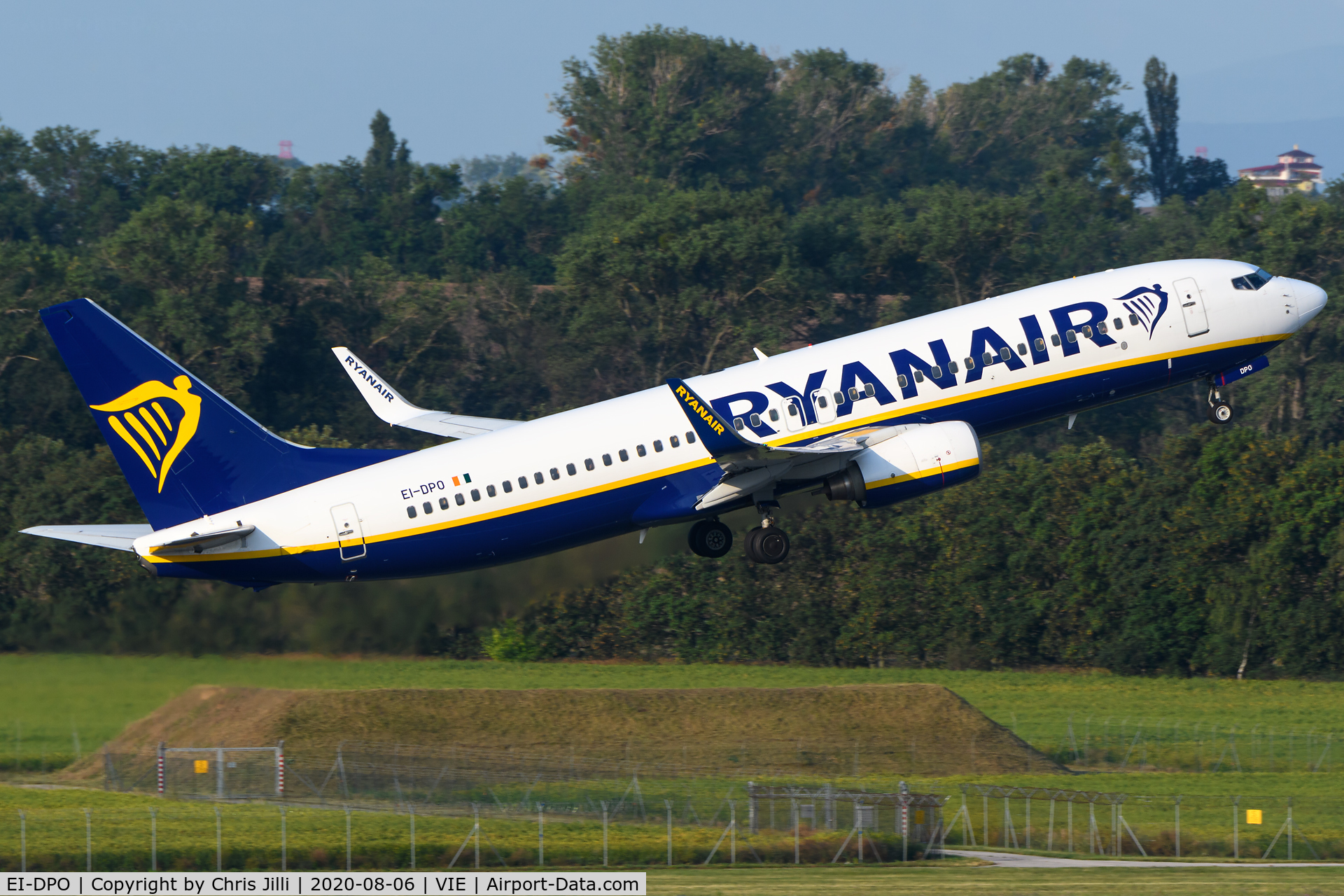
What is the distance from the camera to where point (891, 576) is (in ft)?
284

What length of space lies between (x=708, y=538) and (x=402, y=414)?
1033 cm

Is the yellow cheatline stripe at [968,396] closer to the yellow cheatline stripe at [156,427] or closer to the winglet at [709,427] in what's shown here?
the winglet at [709,427]

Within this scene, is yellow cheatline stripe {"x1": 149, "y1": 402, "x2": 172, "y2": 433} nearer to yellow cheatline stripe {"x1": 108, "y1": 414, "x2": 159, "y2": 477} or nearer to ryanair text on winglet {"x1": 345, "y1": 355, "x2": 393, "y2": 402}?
yellow cheatline stripe {"x1": 108, "y1": 414, "x2": 159, "y2": 477}

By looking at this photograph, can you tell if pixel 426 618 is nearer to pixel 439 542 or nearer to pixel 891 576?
pixel 439 542

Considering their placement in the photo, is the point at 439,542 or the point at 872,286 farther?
the point at 872,286

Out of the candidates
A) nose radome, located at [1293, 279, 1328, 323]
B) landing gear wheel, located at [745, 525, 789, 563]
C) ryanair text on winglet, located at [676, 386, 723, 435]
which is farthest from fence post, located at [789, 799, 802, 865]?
nose radome, located at [1293, 279, 1328, 323]

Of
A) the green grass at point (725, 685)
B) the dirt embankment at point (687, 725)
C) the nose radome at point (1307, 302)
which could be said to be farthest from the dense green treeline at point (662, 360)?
the nose radome at point (1307, 302)

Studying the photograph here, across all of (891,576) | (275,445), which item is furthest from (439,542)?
(891,576)

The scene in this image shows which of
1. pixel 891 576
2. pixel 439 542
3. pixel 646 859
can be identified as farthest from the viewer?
pixel 891 576

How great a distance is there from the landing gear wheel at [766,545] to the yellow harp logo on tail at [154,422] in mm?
14544

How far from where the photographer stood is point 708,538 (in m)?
45.0

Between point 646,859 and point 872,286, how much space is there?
7513cm

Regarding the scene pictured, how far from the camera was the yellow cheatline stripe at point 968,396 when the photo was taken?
4238cm

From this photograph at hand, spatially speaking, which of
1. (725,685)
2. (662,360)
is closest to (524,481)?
(725,685)
